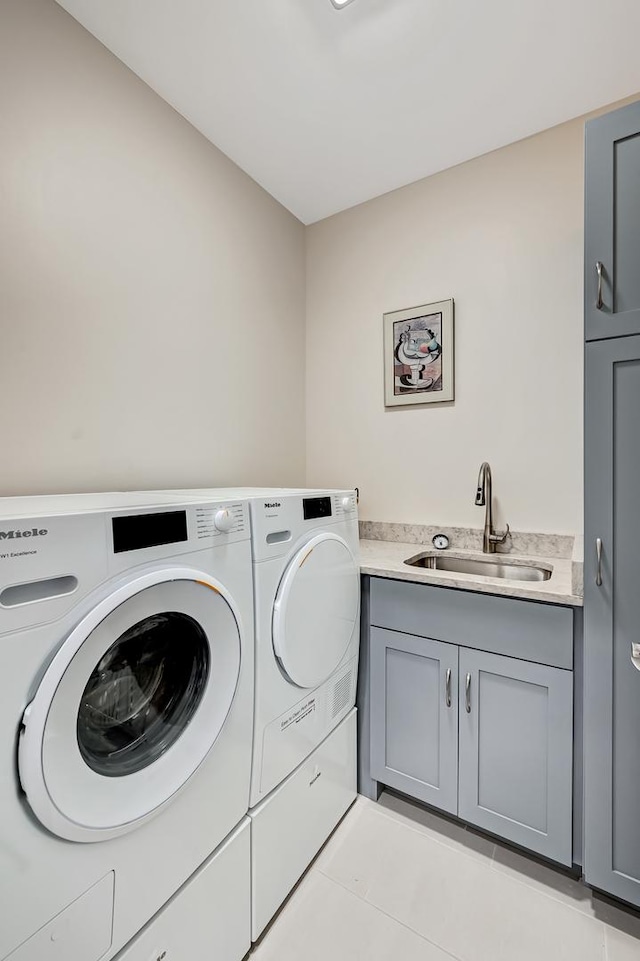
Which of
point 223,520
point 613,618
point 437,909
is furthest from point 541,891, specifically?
point 223,520

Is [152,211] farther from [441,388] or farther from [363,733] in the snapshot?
[363,733]

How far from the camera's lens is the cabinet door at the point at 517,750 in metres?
1.33

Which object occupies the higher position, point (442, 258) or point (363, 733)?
point (442, 258)

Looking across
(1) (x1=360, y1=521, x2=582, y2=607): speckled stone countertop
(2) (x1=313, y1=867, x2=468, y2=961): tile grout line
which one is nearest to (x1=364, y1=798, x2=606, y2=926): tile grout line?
(2) (x1=313, y1=867, x2=468, y2=961): tile grout line

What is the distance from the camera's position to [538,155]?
1.83 meters

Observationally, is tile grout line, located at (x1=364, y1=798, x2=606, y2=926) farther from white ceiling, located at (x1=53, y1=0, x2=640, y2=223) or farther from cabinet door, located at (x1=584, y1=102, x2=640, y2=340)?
white ceiling, located at (x1=53, y1=0, x2=640, y2=223)

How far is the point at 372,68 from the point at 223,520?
5.54ft

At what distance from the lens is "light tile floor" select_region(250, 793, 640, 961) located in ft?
3.87

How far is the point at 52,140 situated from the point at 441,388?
1.71 metres

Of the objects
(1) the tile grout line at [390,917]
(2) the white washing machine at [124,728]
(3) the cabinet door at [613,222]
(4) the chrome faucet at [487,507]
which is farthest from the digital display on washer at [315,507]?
(1) the tile grout line at [390,917]

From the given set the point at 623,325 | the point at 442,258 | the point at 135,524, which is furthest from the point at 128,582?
the point at 442,258

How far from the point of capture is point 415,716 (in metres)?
1.59

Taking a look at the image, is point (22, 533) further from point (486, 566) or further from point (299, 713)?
point (486, 566)

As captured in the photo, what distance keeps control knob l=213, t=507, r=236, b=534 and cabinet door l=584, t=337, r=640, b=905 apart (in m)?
1.00
